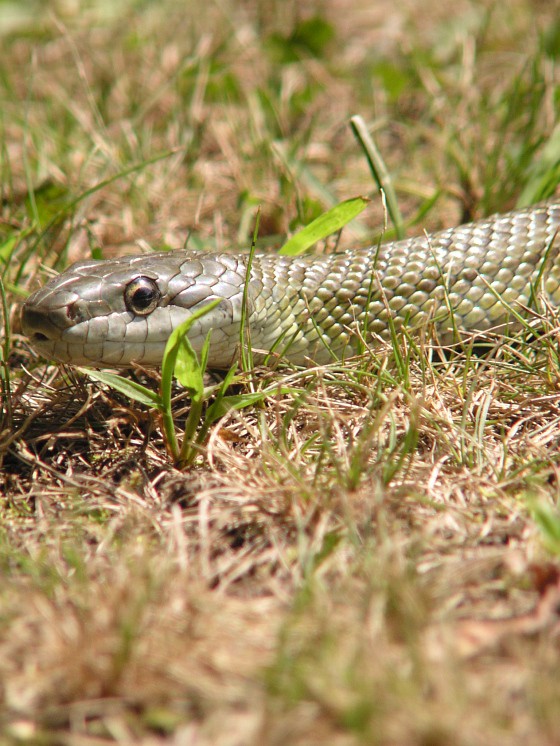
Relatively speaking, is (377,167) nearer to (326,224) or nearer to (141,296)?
(326,224)

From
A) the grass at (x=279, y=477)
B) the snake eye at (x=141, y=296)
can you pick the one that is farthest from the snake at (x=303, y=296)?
the grass at (x=279, y=477)

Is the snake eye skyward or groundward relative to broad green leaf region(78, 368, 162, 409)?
skyward

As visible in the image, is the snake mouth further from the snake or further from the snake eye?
the snake eye

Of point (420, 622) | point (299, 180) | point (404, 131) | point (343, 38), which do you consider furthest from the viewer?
point (343, 38)

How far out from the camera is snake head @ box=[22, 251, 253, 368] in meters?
2.86

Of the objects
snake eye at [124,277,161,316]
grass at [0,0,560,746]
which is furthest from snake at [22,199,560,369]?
grass at [0,0,560,746]

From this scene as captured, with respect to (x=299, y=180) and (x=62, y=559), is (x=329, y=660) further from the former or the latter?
(x=299, y=180)

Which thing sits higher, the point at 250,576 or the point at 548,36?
the point at 548,36

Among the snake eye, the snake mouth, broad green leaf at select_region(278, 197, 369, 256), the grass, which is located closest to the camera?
the grass

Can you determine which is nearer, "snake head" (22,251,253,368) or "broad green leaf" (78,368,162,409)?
"broad green leaf" (78,368,162,409)

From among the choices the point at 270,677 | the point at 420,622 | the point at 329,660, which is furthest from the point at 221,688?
the point at 420,622

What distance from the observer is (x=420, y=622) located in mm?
1815

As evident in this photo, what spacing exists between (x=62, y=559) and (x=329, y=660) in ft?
2.78

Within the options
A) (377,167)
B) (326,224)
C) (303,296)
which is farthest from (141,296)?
(377,167)
